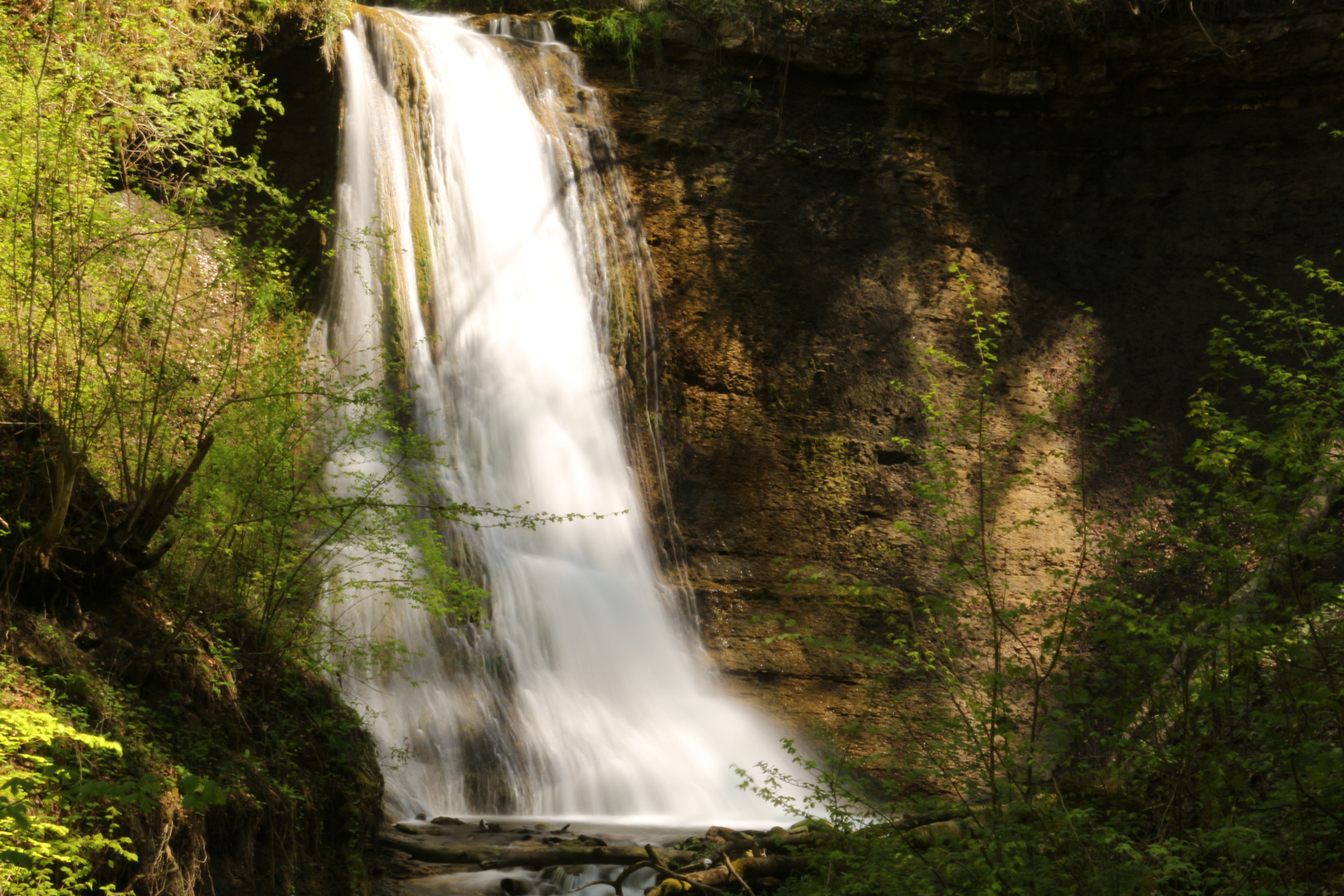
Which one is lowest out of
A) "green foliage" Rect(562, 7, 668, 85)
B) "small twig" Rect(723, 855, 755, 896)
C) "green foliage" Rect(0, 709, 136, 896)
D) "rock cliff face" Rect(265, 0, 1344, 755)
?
"small twig" Rect(723, 855, 755, 896)

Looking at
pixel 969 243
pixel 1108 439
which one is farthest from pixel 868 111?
pixel 1108 439

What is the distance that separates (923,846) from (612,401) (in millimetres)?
8839

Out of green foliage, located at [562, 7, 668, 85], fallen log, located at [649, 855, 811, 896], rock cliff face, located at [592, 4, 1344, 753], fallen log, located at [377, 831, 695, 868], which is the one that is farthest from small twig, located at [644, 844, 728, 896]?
green foliage, located at [562, 7, 668, 85]

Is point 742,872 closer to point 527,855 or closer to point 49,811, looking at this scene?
point 527,855

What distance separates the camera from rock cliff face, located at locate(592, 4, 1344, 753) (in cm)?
1434

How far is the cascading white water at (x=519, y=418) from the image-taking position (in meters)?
9.09

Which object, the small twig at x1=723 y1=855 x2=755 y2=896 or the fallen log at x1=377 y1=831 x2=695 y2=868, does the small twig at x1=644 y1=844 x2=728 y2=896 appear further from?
the fallen log at x1=377 y1=831 x2=695 y2=868

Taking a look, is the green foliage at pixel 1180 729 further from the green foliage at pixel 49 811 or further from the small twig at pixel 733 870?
the green foliage at pixel 49 811

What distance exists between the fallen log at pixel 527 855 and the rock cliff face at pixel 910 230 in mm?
6854

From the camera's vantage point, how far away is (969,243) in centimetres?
1641

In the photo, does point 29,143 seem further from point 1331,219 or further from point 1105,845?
point 1331,219

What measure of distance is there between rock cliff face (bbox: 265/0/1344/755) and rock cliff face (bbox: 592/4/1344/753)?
38mm

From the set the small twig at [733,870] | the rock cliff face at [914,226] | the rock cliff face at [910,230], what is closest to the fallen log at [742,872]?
the small twig at [733,870]

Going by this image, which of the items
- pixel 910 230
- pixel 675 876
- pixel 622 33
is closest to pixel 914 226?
pixel 910 230
